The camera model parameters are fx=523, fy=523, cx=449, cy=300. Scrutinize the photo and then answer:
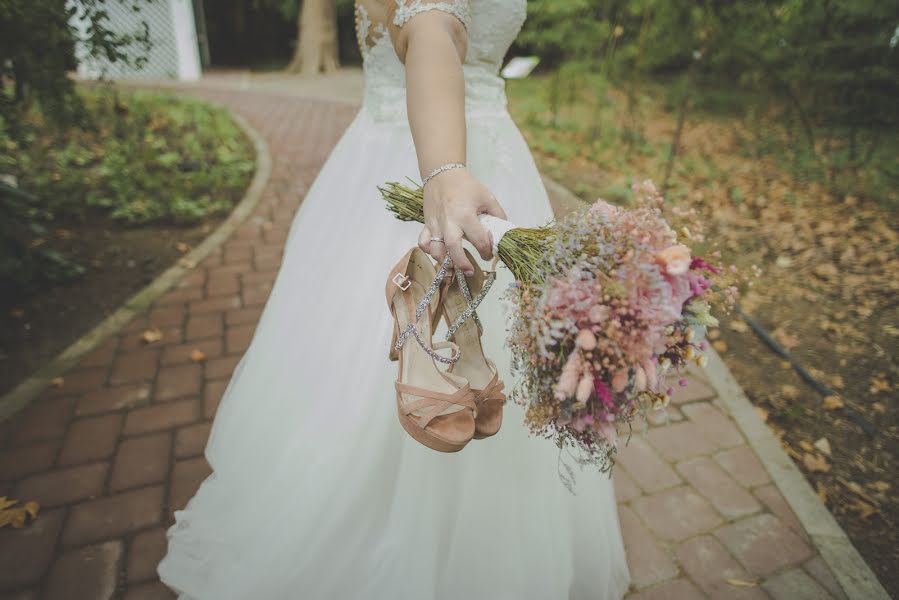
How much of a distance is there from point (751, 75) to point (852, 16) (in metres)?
2.05

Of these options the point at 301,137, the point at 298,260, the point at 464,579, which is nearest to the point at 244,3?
the point at 301,137

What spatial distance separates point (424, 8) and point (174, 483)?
2.14 metres

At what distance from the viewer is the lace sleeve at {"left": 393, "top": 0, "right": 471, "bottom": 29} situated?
1271 millimetres

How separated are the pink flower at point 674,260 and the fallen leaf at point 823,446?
2551mm

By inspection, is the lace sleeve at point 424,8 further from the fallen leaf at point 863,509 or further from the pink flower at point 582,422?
the fallen leaf at point 863,509

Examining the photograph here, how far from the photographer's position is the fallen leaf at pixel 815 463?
8.63 feet

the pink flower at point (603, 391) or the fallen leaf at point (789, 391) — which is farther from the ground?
the pink flower at point (603, 391)

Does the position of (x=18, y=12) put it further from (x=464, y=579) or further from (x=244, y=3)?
(x=244, y=3)

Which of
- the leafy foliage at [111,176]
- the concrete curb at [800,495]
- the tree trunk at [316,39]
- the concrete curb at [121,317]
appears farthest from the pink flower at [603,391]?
the tree trunk at [316,39]

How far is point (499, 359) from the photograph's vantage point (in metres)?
1.65

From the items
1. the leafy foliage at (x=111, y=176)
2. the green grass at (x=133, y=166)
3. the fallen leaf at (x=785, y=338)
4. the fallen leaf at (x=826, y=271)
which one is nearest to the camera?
the leafy foliage at (x=111, y=176)

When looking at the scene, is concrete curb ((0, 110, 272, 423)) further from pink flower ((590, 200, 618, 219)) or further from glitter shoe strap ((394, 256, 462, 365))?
pink flower ((590, 200, 618, 219))

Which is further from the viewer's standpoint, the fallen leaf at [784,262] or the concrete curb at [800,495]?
the fallen leaf at [784,262]

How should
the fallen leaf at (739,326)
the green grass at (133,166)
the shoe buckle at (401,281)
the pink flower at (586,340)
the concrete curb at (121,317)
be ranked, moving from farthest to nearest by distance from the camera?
the green grass at (133,166) → the fallen leaf at (739,326) → the concrete curb at (121,317) → the shoe buckle at (401,281) → the pink flower at (586,340)
